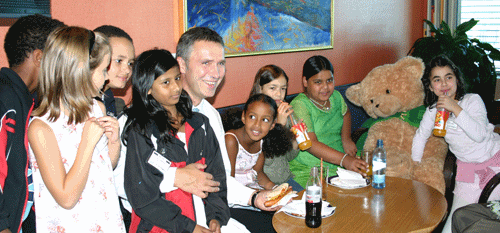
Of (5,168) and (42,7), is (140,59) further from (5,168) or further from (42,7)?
(5,168)

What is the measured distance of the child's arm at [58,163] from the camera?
1416 millimetres

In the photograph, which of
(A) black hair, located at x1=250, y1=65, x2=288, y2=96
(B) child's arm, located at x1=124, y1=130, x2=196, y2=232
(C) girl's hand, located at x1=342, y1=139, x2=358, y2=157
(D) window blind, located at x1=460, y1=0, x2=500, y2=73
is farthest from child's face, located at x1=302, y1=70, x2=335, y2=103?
(D) window blind, located at x1=460, y1=0, x2=500, y2=73

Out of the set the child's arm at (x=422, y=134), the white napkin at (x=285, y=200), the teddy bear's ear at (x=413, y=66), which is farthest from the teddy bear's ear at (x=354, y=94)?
the white napkin at (x=285, y=200)

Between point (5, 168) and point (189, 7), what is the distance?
1.71 m

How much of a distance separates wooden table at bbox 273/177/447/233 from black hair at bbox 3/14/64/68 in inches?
47.2

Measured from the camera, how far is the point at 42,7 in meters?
1.73

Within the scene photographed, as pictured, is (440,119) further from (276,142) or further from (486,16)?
(486,16)

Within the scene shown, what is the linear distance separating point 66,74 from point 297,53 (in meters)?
2.67

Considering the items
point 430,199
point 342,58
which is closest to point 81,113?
point 430,199

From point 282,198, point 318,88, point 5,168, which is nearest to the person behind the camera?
point 5,168

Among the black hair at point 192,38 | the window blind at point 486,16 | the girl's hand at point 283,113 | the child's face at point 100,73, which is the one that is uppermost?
the window blind at point 486,16

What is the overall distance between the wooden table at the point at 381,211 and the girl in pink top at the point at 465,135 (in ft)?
2.67

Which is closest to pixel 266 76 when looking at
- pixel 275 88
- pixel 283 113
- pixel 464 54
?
pixel 275 88

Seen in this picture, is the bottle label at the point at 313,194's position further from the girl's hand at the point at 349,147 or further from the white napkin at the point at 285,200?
the girl's hand at the point at 349,147
